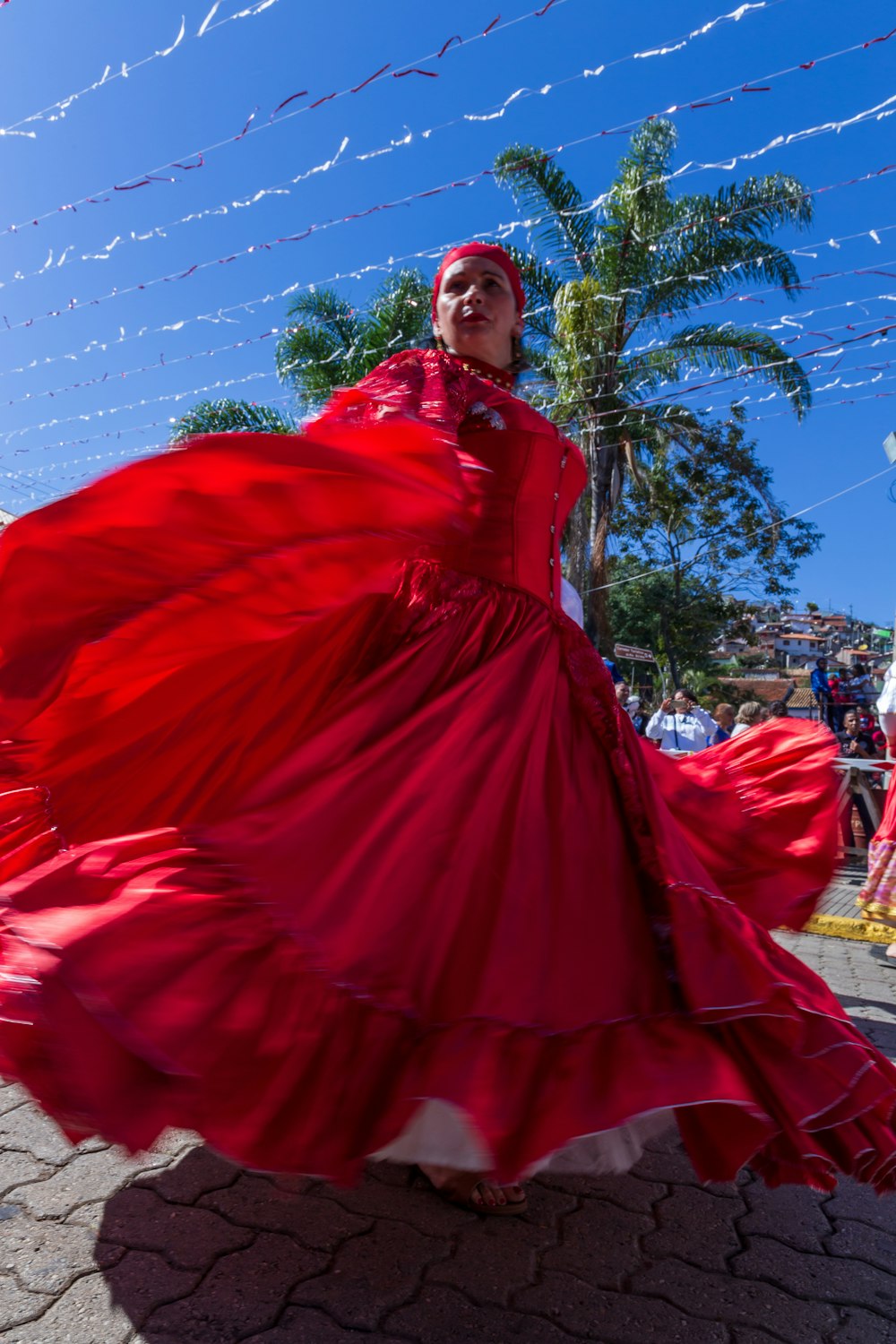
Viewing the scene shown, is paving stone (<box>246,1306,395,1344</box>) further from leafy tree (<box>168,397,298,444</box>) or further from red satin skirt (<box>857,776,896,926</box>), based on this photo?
leafy tree (<box>168,397,298,444</box>)

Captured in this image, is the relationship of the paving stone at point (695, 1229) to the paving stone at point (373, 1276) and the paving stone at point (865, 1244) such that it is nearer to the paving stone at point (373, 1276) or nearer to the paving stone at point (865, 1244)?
the paving stone at point (865, 1244)

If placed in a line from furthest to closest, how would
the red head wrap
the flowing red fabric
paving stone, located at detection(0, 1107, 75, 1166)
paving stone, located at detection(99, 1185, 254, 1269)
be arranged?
the red head wrap < paving stone, located at detection(0, 1107, 75, 1166) < paving stone, located at detection(99, 1185, 254, 1269) < the flowing red fabric

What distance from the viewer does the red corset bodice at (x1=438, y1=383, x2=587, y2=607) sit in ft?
6.30

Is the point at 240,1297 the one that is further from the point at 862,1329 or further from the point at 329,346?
the point at 329,346

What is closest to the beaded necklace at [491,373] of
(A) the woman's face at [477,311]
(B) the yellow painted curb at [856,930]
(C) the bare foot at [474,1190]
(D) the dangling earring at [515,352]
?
(A) the woman's face at [477,311]

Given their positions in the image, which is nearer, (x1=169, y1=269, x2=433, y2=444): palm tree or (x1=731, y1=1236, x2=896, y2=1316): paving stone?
(x1=731, y1=1236, x2=896, y2=1316): paving stone

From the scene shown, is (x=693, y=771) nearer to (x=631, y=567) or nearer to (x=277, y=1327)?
(x=277, y=1327)

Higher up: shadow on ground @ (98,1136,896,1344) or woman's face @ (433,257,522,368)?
woman's face @ (433,257,522,368)

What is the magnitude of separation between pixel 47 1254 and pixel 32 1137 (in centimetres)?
52

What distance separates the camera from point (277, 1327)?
130 cm

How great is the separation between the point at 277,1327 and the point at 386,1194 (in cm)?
44

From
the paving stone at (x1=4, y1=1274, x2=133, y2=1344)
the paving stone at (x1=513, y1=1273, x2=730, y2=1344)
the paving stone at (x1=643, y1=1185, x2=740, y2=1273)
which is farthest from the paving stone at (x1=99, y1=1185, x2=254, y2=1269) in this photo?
the paving stone at (x1=643, y1=1185, x2=740, y2=1273)

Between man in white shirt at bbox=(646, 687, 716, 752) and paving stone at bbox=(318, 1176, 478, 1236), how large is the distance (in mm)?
6141

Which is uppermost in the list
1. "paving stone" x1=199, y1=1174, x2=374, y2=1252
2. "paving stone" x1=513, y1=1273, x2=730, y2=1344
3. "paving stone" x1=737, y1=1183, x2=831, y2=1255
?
"paving stone" x1=199, y1=1174, x2=374, y2=1252
